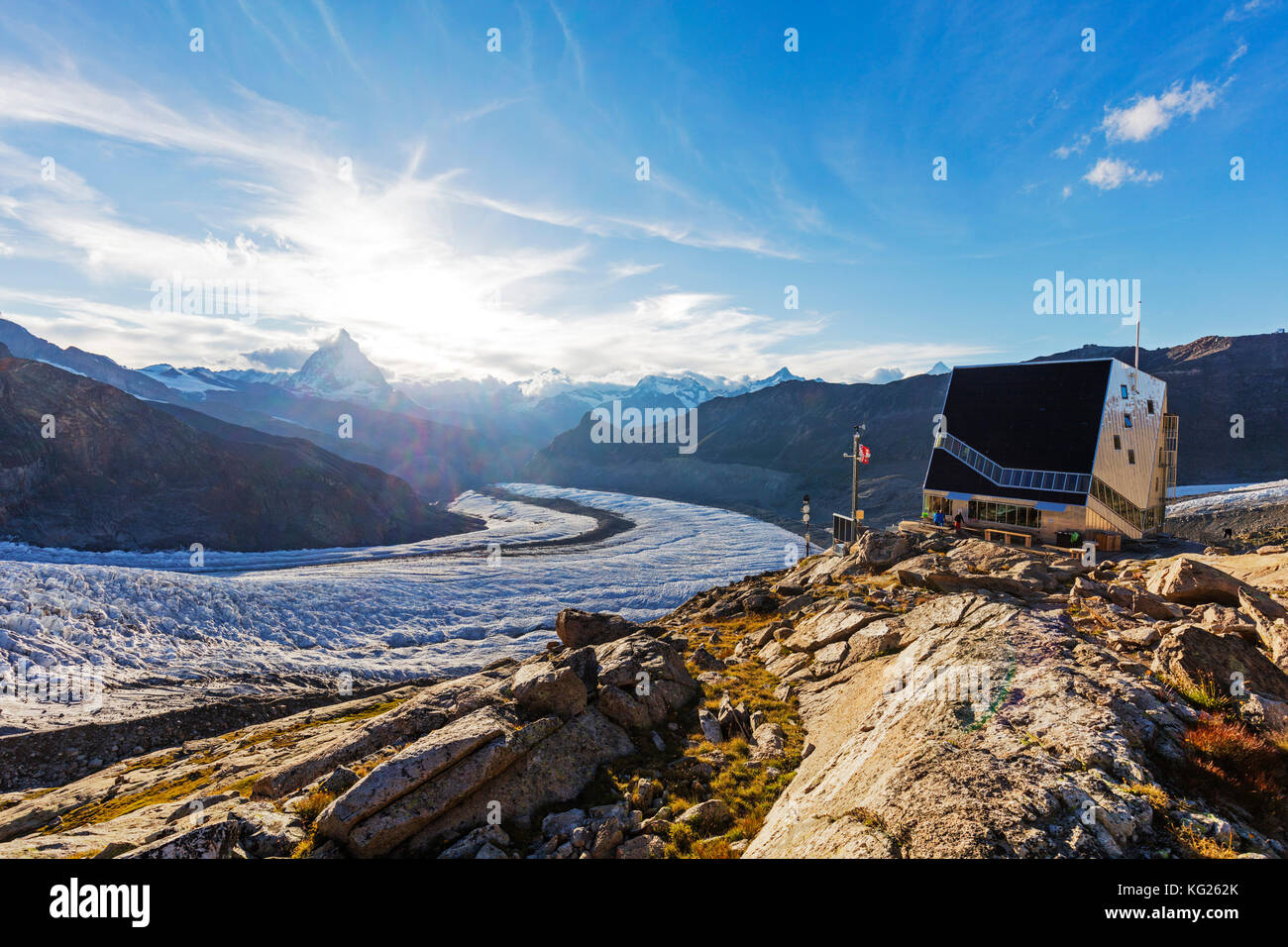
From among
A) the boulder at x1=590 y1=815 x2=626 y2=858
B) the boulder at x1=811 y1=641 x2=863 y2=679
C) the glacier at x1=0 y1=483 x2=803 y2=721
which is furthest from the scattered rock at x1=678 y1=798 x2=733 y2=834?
the glacier at x1=0 y1=483 x2=803 y2=721

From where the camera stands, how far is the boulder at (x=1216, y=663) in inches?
331

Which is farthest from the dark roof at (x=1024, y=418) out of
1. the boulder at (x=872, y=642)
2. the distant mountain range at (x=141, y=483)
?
the distant mountain range at (x=141, y=483)

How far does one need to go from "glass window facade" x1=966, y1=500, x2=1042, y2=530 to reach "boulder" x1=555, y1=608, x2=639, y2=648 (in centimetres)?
3153

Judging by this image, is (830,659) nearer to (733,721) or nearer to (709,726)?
(733,721)

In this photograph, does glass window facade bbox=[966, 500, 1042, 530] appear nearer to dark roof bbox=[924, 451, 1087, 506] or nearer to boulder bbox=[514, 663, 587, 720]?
dark roof bbox=[924, 451, 1087, 506]

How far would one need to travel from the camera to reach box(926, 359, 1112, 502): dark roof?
117ft

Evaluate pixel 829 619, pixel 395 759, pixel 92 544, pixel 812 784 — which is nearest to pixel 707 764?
pixel 812 784

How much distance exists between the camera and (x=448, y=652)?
43906 mm

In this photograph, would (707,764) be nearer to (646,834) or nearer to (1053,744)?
(646,834)

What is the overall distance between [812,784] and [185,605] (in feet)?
179

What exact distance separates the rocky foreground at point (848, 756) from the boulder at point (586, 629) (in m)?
3.97

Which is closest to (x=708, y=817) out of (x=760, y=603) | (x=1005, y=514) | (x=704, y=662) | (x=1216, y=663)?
(x=1216, y=663)

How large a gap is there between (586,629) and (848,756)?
12806mm
